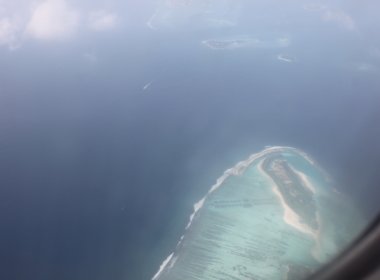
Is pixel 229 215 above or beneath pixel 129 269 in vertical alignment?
above

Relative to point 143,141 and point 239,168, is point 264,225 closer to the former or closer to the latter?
point 239,168

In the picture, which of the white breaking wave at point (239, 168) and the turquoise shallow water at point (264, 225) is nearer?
the turquoise shallow water at point (264, 225)

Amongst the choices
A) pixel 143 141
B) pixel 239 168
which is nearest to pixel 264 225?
pixel 239 168

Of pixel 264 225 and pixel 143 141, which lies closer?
pixel 264 225

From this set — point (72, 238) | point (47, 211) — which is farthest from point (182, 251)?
point (47, 211)

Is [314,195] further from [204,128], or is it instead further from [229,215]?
[204,128]

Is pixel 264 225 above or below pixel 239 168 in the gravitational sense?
below

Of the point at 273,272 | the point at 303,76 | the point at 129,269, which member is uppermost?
the point at 303,76
